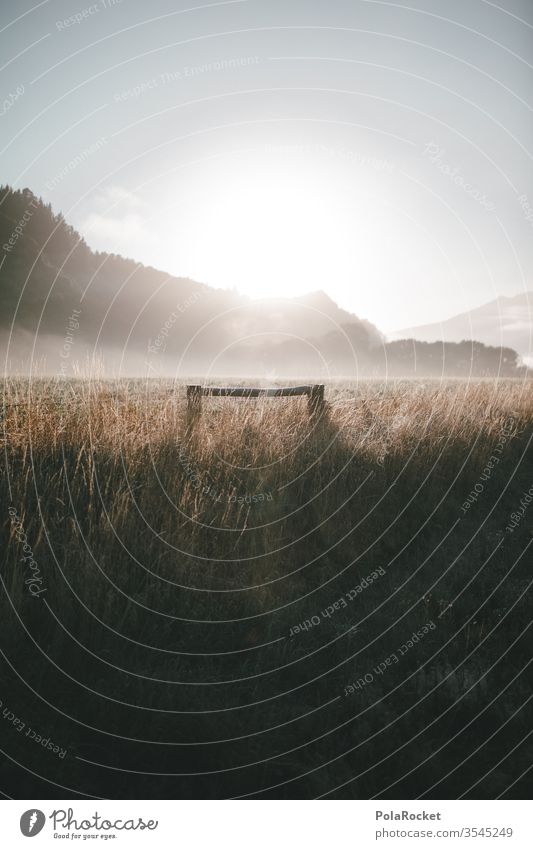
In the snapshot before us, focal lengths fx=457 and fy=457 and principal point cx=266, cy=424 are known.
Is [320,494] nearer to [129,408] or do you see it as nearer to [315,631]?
[315,631]

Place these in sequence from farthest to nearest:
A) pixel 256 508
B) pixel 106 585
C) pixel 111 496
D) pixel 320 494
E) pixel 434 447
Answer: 1. pixel 434 447
2. pixel 320 494
3. pixel 256 508
4. pixel 111 496
5. pixel 106 585

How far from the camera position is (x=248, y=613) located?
337 centimetres

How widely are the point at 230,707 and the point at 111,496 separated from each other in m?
2.06

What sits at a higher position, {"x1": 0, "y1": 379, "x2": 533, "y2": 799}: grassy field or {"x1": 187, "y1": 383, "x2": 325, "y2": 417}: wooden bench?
{"x1": 187, "y1": 383, "x2": 325, "y2": 417}: wooden bench

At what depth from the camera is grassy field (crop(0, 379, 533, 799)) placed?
240 cm

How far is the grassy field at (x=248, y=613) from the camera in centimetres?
240

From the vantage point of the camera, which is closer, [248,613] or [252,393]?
[248,613]

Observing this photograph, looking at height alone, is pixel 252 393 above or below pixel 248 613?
above

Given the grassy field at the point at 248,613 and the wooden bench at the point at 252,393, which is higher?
the wooden bench at the point at 252,393

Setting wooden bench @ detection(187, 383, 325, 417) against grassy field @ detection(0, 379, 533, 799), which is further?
wooden bench @ detection(187, 383, 325, 417)

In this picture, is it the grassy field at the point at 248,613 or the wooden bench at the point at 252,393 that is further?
the wooden bench at the point at 252,393

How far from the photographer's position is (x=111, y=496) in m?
4.03

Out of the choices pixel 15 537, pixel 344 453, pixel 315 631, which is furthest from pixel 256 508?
pixel 15 537
